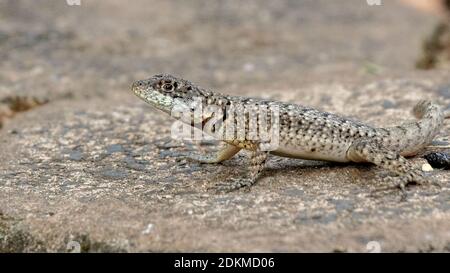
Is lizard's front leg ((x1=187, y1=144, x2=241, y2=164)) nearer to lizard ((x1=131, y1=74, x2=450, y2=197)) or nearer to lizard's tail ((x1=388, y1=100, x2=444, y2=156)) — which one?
lizard ((x1=131, y1=74, x2=450, y2=197))

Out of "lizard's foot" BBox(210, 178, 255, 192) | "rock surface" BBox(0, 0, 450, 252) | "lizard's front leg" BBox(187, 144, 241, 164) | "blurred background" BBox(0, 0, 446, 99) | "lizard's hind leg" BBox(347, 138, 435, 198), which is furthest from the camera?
"blurred background" BBox(0, 0, 446, 99)

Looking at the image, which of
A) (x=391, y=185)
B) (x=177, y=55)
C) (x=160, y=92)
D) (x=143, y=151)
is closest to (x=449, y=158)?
(x=391, y=185)

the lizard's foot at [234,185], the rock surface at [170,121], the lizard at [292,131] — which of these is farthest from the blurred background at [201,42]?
the lizard's foot at [234,185]

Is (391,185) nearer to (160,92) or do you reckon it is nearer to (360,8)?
(160,92)

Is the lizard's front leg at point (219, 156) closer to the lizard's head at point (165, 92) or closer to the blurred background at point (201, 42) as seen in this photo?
the lizard's head at point (165, 92)

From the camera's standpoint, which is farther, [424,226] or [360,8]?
[360,8]

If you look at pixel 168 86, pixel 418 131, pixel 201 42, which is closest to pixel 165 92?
pixel 168 86

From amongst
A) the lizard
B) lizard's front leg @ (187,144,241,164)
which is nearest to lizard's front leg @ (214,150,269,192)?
the lizard
